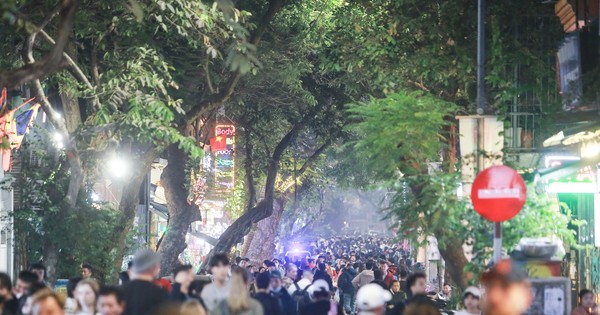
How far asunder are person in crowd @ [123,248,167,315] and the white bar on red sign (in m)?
3.70

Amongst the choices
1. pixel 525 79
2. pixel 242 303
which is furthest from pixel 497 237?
pixel 525 79

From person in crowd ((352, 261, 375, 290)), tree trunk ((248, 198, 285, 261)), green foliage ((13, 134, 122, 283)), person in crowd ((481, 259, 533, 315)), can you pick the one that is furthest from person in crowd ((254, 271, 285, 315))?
tree trunk ((248, 198, 285, 261))

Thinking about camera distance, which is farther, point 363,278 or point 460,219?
point 363,278

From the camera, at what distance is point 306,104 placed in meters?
33.4

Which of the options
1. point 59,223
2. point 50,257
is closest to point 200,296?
point 59,223

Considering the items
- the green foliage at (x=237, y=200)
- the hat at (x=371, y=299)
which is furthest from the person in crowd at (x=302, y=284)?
the green foliage at (x=237, y=200)

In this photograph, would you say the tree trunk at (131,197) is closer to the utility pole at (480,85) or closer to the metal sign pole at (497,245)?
the utility pole at (480,85)

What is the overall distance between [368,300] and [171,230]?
2025cm

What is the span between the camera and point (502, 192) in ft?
41.2

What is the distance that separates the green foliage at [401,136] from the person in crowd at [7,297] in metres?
6.13

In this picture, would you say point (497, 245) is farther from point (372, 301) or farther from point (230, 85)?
point (230, 85)

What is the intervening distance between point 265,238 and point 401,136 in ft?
95.9

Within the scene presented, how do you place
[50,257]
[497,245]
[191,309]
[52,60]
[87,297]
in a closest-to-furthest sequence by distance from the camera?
[191,309]
[87,297]
[497,245]
[52,60]
[50,257]

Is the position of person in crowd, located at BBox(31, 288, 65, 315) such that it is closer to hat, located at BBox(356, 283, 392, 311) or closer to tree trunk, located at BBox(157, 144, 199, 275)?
hat, located at BBox(356, 283, 392, 311)
